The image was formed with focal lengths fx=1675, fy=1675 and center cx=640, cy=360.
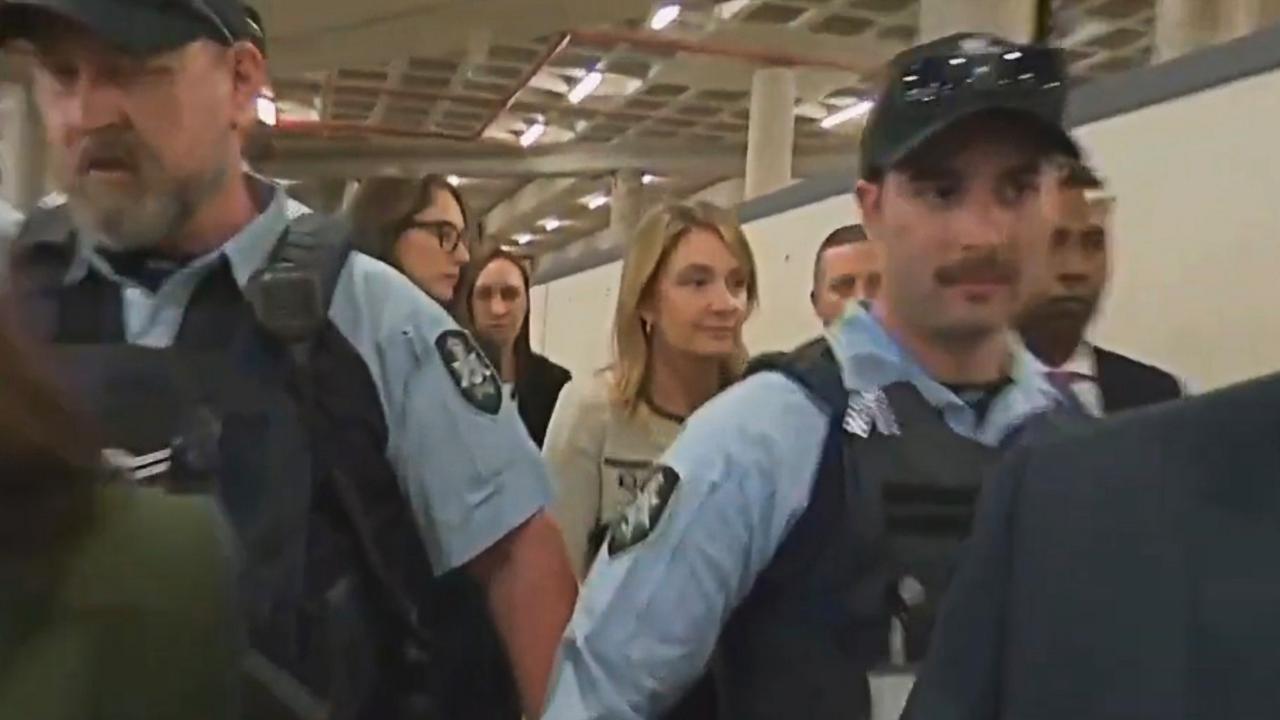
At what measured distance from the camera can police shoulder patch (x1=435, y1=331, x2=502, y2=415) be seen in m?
1.43

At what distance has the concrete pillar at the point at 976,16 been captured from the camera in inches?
175

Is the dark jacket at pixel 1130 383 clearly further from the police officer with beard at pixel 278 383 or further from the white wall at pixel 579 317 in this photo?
the white wall at pixel 579 317

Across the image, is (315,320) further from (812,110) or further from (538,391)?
(812,110)

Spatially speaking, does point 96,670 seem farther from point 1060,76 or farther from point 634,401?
point 634,401

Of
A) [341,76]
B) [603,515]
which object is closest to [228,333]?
[603,515]

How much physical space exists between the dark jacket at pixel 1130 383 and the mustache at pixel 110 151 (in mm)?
1253

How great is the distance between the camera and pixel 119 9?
1277 mm

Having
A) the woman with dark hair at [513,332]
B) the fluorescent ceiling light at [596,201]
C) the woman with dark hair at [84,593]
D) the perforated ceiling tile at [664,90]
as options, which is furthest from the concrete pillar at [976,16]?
the fluorescent ceiling light at [596,201]

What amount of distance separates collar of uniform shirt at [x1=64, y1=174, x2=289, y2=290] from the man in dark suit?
1018 mm

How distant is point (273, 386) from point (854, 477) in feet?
1.54

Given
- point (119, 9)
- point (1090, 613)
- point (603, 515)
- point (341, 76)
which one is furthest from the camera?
point (341, 76)

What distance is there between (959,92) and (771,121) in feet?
25.3

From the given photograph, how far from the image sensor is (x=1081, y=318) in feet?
7.27

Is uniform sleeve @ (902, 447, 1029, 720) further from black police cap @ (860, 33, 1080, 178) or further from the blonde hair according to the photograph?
the blonde hair
